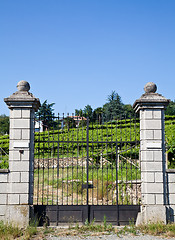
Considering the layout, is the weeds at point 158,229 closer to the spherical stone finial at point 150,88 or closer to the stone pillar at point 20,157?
the stone pillar at point 20,157

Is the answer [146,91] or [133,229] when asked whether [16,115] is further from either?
[133,229]

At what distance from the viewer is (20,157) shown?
6.98 meters

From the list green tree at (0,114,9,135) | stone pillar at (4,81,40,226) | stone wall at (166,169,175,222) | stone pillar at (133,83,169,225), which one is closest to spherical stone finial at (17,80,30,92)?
stone pillar at (4,81,40,226)

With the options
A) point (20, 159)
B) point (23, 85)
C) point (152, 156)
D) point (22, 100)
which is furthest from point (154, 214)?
point (23, 85)

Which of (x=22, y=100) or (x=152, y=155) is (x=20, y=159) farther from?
(x=152, y=155)

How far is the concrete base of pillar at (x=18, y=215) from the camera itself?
6.68 metres

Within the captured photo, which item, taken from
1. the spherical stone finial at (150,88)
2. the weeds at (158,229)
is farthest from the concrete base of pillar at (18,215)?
the spherical stone finial at (150,88)


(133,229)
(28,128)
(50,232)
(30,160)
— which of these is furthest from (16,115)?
(133,229)

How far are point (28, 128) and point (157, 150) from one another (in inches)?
133

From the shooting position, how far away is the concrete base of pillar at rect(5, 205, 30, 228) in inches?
263

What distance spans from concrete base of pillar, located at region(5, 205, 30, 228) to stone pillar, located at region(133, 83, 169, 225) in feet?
9.11

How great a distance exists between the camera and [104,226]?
22.4ft

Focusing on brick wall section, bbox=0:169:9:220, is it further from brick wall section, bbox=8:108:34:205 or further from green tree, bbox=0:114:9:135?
green tree, bbox=0:114:9:135

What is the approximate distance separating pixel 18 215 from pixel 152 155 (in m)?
3.65
